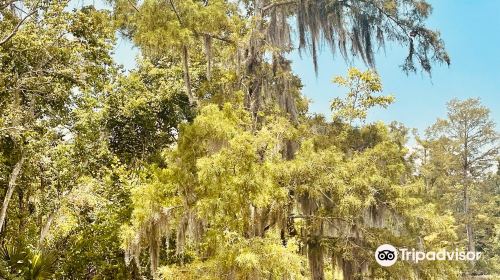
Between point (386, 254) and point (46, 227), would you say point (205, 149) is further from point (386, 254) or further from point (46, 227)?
point (46, 227)

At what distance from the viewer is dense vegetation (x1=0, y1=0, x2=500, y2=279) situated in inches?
214

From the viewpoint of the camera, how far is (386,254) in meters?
6.95

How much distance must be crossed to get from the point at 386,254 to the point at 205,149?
11.0 feet

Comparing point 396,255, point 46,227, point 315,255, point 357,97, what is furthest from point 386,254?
point 46,227

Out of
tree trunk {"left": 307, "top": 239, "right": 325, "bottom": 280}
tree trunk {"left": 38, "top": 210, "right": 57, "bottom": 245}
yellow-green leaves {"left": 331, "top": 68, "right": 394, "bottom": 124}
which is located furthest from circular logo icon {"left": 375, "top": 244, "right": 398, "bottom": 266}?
tree trunk {"left": 38, "top": 210, "right": 57, "bottom": 245}

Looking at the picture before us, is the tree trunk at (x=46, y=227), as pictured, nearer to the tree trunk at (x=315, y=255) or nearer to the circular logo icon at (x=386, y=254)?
the tree trunk at (x=315, y=255)

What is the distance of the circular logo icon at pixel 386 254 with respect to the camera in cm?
688

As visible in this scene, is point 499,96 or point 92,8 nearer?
point 92,8

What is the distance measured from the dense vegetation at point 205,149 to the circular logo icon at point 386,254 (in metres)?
0.13

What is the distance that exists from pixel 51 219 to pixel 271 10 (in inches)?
250

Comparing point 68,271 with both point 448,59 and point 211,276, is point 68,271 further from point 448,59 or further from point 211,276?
point 448,59

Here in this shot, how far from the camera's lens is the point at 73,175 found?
973 centimetres

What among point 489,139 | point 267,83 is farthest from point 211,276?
point 489,139

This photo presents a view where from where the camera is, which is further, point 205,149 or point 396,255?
point 396,255
